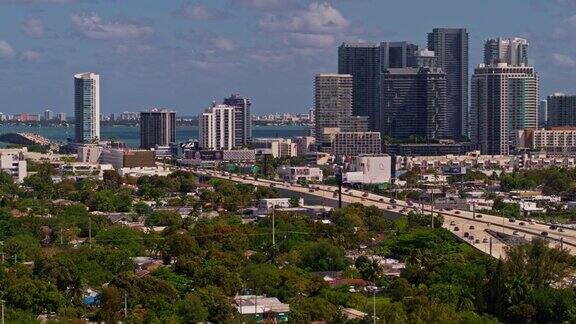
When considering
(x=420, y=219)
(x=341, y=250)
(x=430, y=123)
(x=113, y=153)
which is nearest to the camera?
(x=341, y=250)

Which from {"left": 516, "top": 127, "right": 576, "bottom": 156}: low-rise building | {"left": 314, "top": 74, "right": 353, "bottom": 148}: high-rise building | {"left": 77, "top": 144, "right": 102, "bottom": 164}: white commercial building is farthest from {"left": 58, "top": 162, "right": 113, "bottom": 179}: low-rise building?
{"left": 516, "top": 127, "right": 576, "bottom": 156}: low-rise building

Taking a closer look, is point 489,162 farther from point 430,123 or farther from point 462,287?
point 462,287

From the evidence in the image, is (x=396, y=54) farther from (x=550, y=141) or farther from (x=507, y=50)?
(x=550, y=141)

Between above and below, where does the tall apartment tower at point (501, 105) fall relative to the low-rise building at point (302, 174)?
above

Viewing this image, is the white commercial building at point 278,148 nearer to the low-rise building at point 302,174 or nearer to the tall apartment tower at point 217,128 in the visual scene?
the tall apartment tower at point 217,128

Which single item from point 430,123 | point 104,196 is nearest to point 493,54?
point 430,123

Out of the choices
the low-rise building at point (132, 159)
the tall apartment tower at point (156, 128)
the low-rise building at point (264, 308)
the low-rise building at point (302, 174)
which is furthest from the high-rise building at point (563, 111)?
the low-rise building at point (264, 308)

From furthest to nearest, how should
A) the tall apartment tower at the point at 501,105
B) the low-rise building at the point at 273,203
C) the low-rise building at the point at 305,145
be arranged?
1. the low-rise building at the point at 305,145
2. the tall apartment tower at the point at 501,105
3. the low-rise building at the point at 273,203
